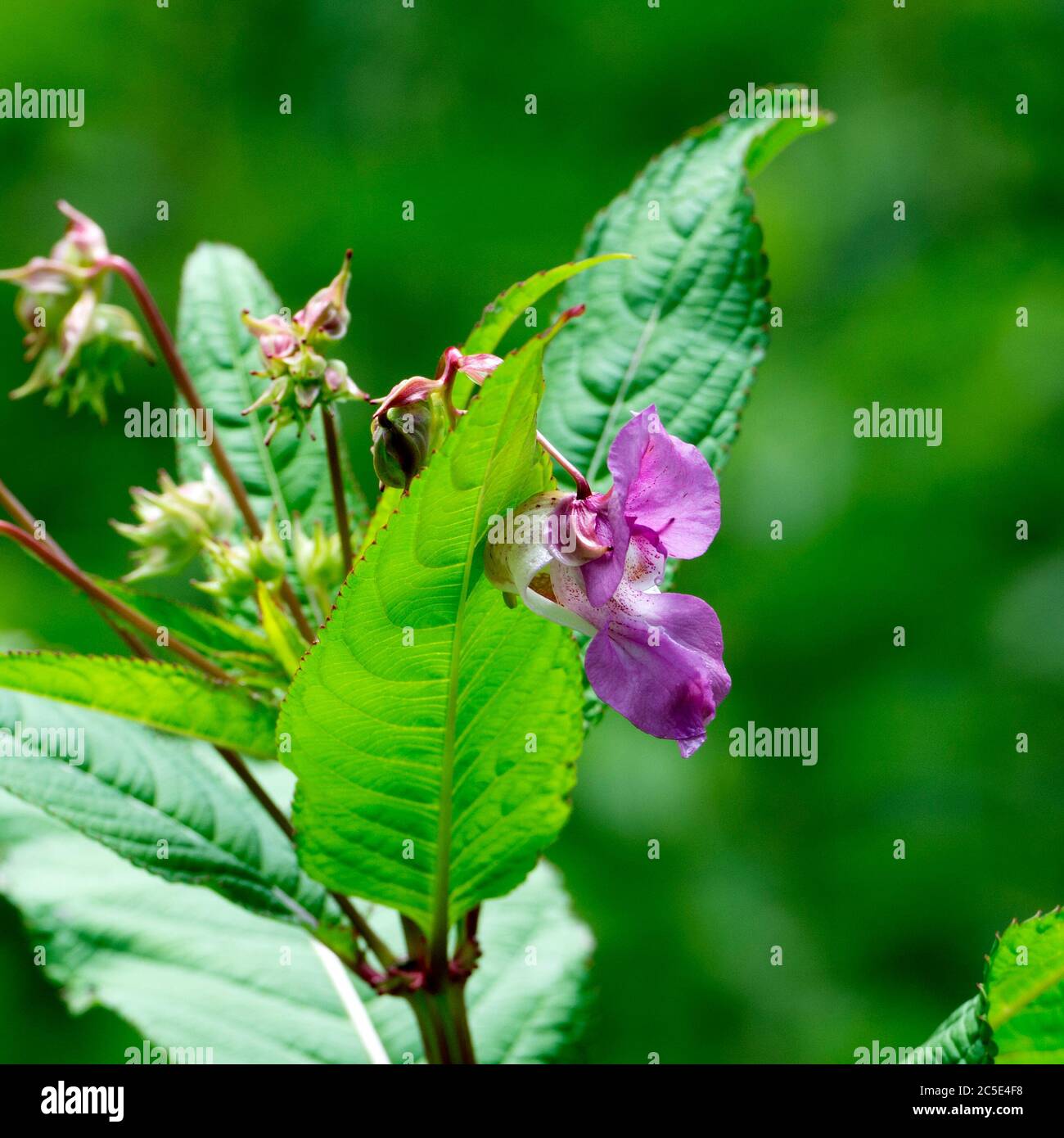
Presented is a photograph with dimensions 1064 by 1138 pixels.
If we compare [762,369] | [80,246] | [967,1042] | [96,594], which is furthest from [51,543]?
[762,369]

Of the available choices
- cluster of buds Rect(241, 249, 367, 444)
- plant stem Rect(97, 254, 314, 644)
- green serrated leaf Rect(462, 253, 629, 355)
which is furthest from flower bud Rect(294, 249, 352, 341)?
plant stem Rect(97, 254, 314, 644)

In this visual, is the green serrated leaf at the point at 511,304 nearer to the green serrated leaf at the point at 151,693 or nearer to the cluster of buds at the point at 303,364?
the cluster of buds at the point at 303,364

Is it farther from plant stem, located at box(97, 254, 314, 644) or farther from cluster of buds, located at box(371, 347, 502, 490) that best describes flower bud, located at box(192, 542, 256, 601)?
cluster of buds, located at box(371, 347, 502, 490)

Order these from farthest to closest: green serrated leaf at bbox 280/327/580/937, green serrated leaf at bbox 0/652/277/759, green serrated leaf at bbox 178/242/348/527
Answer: green serrated leaf at bbox 178/242/348/527
green serrated leaf at bbox 0/652/277/759
green serrated leaf at bbox 280/327/580/937

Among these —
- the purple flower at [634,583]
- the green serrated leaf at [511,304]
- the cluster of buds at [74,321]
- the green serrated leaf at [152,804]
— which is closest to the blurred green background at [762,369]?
the green serrated leaf at [152,804]

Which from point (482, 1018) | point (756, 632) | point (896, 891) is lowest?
point (896, 891)
